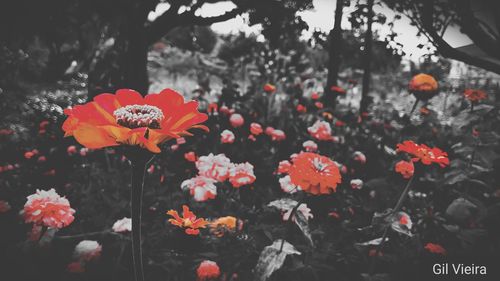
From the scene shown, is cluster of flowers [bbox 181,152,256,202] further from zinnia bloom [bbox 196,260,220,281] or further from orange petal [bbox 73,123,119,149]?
orange petal [bbox 73,123,119,149]

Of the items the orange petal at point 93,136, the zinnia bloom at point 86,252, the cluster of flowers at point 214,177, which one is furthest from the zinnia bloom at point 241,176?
the orange petal at point 93,136

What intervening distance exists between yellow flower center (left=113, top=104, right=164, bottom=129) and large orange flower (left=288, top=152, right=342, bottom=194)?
1.54 ft

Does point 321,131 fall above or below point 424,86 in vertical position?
below

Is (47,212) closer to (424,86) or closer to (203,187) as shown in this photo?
(203,187)

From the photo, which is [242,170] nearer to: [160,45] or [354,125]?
[354,125]

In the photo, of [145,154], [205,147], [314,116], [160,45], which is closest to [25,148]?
[205,147]

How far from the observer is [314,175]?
38.6 inches

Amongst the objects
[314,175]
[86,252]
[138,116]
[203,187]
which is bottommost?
[86,252]

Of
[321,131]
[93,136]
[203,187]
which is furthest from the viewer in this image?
[321,131]

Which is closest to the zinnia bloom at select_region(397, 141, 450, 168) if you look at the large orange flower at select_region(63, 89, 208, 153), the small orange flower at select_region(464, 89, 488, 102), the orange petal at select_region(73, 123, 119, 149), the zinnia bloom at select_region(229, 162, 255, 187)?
the zinnia bloom at select_region(229, 162, 255, 187)

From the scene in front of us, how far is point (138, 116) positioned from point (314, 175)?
0.56 metres

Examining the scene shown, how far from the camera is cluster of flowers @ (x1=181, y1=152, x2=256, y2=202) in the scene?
52.2 inches

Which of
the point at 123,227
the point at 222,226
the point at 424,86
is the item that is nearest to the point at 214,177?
the point at 222,226

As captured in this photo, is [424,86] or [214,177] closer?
[214,177]
